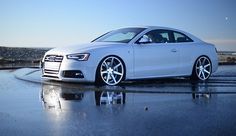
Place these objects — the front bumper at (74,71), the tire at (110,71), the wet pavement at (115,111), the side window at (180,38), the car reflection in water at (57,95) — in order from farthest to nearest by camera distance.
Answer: the side window at (180,38) → the tire at (110,71) → the front bumper at (74,71) → the car reflection in water at (57,95) → the wet pavement at (115,111)

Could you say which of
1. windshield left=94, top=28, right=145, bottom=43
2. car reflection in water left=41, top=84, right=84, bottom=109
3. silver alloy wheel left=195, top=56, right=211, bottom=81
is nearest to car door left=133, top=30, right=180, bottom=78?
windshield left=94, top=28, right=145, bottom=43

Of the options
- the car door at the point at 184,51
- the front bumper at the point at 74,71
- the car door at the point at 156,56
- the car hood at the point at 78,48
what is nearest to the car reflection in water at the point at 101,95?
the front bumper at the point at 74,71

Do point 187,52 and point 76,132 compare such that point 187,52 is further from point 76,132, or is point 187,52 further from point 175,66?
point 76,132

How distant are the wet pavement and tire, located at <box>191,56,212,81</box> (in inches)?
92.0

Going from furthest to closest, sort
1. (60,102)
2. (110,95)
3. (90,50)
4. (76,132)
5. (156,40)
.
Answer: (156,40), (90,50), (110,95), (60,102), (76,132)

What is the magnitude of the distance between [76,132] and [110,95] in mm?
3270

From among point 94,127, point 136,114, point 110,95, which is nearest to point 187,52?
point 110,95

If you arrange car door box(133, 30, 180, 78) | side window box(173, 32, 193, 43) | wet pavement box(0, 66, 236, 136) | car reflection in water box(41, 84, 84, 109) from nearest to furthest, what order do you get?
wet pavement box(0, 66, 236, 136) < car reflection in water box(41, 84, 84, 109) < car door box(133, 30, 180, 78) < side window box(173, 32, 193, 43)

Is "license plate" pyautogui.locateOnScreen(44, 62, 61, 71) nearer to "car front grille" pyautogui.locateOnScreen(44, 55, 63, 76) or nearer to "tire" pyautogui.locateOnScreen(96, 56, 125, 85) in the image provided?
"car front grille" pyautogui.locateOnScreen(44, 55, 63, 76)

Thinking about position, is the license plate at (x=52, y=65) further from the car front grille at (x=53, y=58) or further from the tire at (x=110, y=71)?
the tire at (x=110, y=71)

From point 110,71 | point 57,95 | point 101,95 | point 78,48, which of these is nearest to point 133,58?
point 110,71

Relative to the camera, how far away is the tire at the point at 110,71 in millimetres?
9922

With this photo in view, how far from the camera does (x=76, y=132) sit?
4.78 metres

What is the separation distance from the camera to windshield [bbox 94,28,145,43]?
1088cm
